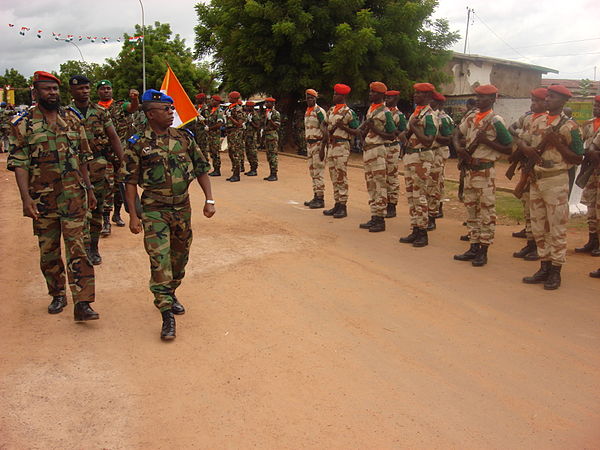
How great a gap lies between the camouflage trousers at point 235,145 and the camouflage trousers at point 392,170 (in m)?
4.88

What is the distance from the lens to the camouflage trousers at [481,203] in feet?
21.5

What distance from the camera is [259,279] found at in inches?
236

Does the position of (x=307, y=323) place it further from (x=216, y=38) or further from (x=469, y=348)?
(x=216, y=38)

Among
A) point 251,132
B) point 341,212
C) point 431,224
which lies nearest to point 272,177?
point 251,132

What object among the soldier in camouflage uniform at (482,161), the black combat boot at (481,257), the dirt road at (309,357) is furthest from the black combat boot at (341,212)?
the black combat boot at (481,257)

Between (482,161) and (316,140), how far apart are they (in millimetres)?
4020

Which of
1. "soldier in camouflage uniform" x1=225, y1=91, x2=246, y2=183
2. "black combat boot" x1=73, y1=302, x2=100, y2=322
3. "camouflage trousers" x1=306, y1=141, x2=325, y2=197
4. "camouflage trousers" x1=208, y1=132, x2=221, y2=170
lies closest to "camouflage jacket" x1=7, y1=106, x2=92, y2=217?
"black combat boot" x1=73, y1=302, x2=100, y2=322

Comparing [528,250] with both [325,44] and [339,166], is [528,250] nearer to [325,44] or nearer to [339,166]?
[339,166]

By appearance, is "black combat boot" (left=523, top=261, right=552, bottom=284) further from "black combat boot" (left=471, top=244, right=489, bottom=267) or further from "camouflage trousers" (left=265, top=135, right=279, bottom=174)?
"camouflage trousers" (left=265, top=135, right=279, bottom=174)

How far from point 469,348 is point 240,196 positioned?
24.5ft

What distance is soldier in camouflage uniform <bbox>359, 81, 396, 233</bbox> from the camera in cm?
816

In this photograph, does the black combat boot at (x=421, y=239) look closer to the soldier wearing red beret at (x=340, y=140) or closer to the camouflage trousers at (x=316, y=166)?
the soldier wearing red beret at (x=340, y=140)

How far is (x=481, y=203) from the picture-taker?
21.7 feet

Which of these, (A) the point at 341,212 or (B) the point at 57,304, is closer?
(B) the point at 57,304
